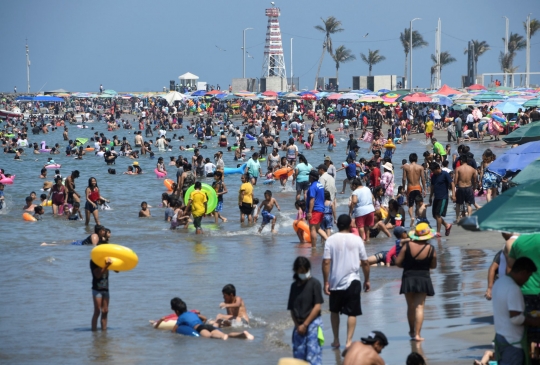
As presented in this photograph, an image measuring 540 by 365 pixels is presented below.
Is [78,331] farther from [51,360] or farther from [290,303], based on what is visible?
[290,303]

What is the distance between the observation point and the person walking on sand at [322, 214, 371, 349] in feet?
24.1

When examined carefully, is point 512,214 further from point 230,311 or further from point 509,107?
point 509,107

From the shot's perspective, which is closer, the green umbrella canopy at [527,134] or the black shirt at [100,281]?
the black shirt at [100,281]

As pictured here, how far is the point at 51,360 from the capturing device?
845cm

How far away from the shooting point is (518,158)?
12789 millimetres

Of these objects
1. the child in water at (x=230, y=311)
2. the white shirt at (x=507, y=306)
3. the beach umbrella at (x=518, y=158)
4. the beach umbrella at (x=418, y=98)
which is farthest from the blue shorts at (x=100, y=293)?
the beach umbrella at (x=418, y=98)

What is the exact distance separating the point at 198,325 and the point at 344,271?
239cm

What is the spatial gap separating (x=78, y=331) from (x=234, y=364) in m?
2.40

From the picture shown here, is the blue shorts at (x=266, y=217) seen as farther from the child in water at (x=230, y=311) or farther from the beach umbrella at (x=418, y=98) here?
the beach umbrella at (x=418, y=98)

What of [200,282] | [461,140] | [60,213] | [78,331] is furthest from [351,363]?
[461,140]

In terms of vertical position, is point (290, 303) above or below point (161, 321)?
above

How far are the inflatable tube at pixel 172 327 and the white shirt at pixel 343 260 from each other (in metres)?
2.26

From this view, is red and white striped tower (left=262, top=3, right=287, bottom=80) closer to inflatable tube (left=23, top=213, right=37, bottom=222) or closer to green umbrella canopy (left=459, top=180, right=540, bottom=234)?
inflatable tube (left=23, top=213, right=37, bottom=222)

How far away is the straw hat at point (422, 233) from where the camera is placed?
7.43 metres
